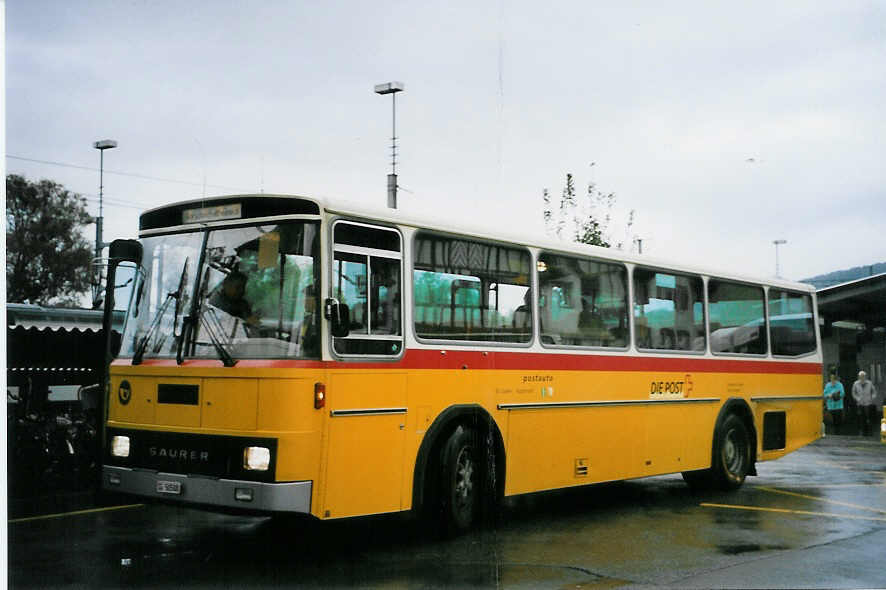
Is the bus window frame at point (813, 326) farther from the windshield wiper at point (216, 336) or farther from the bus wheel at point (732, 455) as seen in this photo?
the windshield wiper at point (216, 336)

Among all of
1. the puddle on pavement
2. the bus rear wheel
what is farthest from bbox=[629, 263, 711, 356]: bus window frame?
the puddle on pavement

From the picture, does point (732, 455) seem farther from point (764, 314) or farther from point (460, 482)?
point (460, 482)

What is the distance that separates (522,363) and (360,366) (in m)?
2.31

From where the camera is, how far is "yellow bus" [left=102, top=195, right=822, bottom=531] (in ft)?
25.9

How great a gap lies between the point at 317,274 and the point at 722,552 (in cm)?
411

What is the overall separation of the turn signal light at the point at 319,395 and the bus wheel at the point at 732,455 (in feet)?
22.7

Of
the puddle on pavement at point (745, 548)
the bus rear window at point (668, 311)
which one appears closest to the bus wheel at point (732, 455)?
the bus rear window at point (668, 311)

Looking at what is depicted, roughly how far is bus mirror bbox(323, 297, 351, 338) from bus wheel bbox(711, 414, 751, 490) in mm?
6912

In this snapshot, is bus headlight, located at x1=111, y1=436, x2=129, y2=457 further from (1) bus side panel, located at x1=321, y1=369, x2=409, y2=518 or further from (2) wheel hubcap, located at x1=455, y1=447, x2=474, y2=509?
(2) wheel hubcap, located at x1=455, y1=447, x2=474, y2=509

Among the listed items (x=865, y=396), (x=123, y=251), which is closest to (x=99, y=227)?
(x=123, y=251)

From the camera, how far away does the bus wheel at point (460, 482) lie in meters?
9.05

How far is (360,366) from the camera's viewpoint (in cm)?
826

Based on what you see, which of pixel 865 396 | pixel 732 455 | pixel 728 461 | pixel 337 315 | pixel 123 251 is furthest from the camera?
pixel 865 396

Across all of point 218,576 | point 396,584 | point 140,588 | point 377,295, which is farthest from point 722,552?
point 140,588
